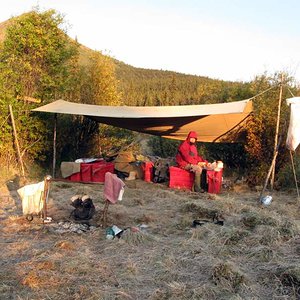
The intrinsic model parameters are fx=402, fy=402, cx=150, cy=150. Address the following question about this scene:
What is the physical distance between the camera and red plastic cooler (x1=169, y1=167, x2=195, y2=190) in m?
6.43

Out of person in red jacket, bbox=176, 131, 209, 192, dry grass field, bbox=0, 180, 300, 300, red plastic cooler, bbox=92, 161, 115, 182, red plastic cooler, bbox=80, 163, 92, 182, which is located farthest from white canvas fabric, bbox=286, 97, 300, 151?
red plastic cooler, bbox=80, 163, 92, 182

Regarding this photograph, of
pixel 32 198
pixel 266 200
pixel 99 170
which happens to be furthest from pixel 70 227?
pixel 99 170

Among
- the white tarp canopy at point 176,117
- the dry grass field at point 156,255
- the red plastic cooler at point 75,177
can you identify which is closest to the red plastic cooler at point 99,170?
the red plastic cooler at point 75,177

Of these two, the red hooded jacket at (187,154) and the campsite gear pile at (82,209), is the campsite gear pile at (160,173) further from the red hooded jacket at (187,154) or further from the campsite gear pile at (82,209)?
the campsite gear pile at (82,209)

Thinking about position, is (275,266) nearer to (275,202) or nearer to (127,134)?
(275,202)

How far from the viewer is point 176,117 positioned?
6176 millimetres

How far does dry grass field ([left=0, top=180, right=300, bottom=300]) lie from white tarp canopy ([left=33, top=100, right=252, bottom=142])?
5.25ft

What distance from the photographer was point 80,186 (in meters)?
6.31

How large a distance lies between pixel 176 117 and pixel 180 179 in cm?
102

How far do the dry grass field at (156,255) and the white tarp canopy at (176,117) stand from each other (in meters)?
1.60

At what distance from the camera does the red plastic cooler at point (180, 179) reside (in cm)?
643

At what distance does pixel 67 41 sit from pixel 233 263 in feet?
20.2

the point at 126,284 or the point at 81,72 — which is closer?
the point at 126,284

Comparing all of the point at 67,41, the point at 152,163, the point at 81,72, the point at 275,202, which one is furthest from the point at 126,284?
the point at 81,72
